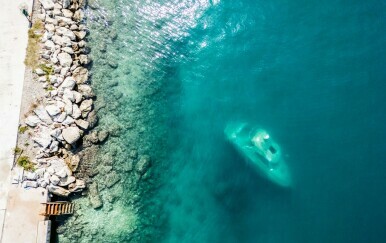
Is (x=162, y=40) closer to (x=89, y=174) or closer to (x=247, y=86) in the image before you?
(x=247, y=86)

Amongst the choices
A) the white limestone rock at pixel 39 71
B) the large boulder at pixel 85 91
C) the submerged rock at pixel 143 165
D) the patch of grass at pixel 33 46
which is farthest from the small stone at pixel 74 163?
the patch of grass at pixel 33 46

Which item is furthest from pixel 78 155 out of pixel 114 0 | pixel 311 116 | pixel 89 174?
pixel 311 116

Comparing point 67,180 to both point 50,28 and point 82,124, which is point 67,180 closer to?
point 82,124

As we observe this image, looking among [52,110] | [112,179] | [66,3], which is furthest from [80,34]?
[112,179]

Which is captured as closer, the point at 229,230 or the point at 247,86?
the point at 229,230

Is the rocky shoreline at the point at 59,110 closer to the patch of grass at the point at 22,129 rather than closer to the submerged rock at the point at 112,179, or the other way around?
the patch of grass at the point at 22,129
